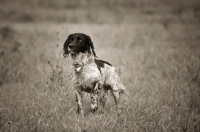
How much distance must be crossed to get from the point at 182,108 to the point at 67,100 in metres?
2.32

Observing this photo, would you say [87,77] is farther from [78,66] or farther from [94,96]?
[94,96]

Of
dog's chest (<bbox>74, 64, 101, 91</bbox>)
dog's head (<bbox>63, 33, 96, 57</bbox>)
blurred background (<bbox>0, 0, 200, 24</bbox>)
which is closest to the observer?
dog's head (<bbox>63, 33, 96, 57</bbox>)

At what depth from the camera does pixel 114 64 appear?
7.39 metres

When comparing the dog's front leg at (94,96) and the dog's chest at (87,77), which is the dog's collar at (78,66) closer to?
the dog's chest at (87,77)

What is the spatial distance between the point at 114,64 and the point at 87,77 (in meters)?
4.03

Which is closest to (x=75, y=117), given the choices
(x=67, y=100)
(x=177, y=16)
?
(x=67, y=100)

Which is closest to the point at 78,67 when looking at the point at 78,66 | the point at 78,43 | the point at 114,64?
the point at 78,66

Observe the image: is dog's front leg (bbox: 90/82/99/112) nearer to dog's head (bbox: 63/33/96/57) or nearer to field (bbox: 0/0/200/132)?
field (bbox: 0/0/200/132)

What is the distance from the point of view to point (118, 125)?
327 centimetres

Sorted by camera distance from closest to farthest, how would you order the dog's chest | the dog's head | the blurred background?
the dog's head → the dog's chest → the blurred background

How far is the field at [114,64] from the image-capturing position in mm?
3400

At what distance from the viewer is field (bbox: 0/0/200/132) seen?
3.40 meters

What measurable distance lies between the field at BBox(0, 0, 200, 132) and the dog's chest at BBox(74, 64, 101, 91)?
0.53m

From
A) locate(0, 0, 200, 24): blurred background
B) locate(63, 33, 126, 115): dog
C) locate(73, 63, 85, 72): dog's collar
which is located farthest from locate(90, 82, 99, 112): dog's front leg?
locate(0, 0, 200, 24): blurred background
